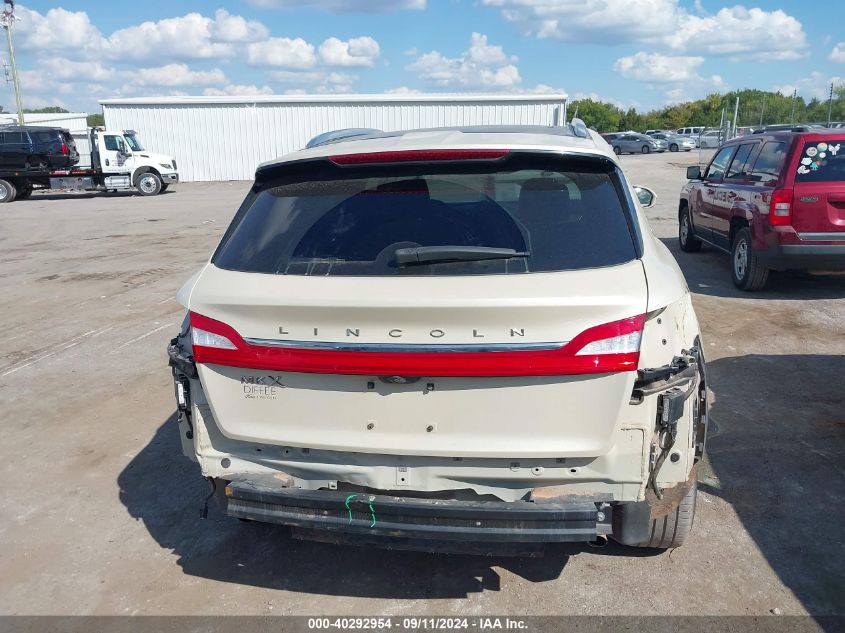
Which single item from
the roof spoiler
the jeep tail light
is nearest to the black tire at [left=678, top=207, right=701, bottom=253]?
the jeep tail light

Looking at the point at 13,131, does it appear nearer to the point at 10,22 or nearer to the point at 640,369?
the point at 10,22

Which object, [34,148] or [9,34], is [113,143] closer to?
[34,148]

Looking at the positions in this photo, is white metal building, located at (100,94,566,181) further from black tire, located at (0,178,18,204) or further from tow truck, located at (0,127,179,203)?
black tire, located at (0,178,18,204)

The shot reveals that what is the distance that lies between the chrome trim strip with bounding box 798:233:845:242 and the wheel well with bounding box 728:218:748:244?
2.91 ft

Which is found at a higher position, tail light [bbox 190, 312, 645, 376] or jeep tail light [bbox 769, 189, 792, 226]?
tail light [bbox 190, 312, 645, 376]

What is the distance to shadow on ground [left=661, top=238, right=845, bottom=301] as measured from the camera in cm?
829

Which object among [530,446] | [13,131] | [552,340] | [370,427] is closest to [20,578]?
[370,427]

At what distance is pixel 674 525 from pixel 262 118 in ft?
112

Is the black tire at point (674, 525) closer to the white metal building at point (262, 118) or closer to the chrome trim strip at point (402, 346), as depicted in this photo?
the chrome trim strip at point (402, 346)

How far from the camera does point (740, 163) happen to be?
8.72 meters

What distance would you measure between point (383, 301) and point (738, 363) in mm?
4502

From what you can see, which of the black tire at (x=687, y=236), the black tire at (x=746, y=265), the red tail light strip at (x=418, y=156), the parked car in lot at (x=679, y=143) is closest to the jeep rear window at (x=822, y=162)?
the black tire at (x=746, y=265)

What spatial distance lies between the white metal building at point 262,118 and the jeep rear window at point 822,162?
88.7 ft

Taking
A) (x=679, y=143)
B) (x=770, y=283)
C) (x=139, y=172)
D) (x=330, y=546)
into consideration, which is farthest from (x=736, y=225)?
(x=679, y=143)
